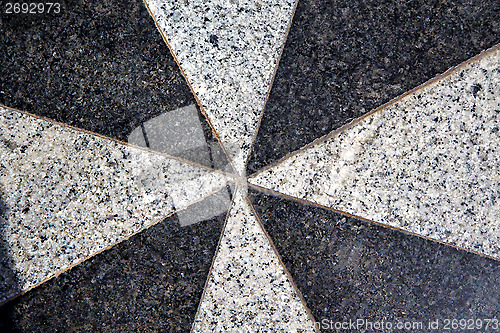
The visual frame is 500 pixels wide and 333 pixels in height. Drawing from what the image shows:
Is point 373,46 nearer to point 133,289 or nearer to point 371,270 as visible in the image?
point 371,270

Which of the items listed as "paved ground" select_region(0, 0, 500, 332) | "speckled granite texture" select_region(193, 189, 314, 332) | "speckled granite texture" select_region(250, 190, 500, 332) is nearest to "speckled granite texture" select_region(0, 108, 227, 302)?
"paved ground" select_region(0, 0, 500, 332)

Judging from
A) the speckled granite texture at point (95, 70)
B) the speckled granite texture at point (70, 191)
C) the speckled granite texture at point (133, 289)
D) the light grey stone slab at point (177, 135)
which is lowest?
the speckled granite texture at point (133, 289)

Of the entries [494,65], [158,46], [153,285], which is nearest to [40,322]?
[153,285]

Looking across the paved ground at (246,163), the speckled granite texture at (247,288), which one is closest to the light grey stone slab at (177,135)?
the paved ground at (246,163)

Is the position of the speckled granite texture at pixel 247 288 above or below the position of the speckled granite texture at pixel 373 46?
below

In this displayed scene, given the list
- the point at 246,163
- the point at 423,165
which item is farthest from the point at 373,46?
Answer: the point at 246,163

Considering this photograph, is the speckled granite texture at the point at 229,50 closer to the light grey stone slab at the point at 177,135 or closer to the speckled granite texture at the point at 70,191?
the light grey stone slab at the point at 177,135
